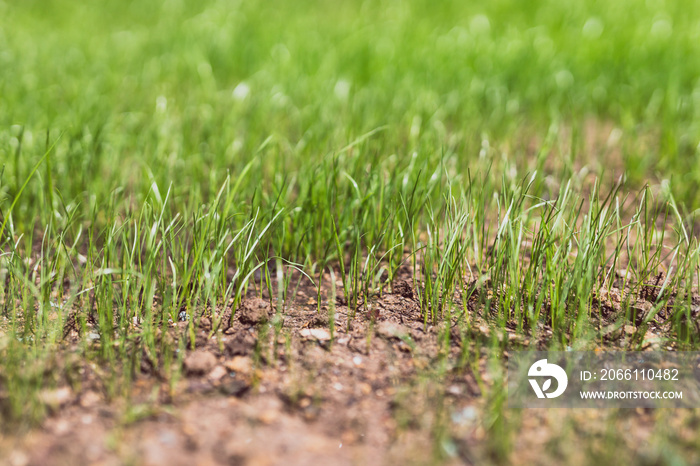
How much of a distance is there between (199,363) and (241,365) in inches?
4.8

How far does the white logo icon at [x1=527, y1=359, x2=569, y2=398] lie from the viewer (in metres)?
1.69

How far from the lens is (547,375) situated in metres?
1.75

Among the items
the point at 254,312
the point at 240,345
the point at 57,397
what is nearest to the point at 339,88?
the point at 254,312

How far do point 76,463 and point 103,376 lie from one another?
1.13 feet

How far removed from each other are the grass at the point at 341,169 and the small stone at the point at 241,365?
152 mm

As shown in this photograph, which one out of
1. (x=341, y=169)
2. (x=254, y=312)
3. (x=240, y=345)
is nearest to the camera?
(x=240, y=345)

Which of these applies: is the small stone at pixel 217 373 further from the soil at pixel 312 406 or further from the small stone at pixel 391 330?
the small stone at pixel 391 330

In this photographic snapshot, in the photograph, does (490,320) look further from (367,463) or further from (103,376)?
(103,376)

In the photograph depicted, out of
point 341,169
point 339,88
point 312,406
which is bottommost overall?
point 312,406

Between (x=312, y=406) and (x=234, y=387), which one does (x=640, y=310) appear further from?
(x=234, y=387)

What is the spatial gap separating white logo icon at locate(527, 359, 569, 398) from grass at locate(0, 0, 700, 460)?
140mm

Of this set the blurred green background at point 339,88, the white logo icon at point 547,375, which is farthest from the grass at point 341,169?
the white logo icon at point 547,375

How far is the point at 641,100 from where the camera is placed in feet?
12.1

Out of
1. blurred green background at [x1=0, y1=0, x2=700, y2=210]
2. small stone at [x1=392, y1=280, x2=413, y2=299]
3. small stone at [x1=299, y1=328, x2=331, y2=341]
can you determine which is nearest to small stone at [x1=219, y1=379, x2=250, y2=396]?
small stone at [x1=299, y1=328, x2=331, y2=341]
